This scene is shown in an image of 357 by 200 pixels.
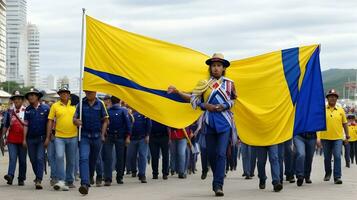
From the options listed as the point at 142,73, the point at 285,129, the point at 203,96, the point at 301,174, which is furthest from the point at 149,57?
the point at 301,174

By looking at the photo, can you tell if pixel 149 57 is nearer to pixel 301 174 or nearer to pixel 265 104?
pixel 265 104

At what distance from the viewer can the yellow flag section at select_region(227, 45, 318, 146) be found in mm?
13180

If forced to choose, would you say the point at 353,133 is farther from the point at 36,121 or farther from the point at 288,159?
the point at 36,121

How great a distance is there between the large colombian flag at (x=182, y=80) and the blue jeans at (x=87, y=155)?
35.1 inches

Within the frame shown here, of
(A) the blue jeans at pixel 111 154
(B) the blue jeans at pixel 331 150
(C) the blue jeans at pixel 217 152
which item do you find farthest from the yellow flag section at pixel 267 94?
(A) the blue jeans at pixel 111 154

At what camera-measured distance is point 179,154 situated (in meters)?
17.1

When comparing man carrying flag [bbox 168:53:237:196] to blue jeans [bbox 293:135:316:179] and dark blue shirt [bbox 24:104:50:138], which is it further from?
dark blue shirt [bbox 24:104:50:138]

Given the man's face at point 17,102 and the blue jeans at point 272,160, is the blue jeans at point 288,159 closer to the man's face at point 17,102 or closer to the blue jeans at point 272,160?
the blue jeans at point 272,160

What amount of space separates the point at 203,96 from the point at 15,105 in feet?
14.3

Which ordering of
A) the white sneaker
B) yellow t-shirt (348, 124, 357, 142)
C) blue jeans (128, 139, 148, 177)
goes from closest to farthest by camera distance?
the white sneaker
blue jeans (128, 139, 148, 177)
yellow t-shirt (348, 124, 357, 142)

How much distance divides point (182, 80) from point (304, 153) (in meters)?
3.02

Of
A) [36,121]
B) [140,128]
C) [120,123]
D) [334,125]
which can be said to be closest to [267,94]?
[334,125]

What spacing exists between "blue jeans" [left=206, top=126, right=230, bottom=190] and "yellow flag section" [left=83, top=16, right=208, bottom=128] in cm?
121

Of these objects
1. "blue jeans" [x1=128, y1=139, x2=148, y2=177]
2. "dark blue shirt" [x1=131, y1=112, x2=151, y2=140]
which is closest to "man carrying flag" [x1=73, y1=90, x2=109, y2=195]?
"blue jeans" [x1=128, y1=139, x2=148, y2=177]
